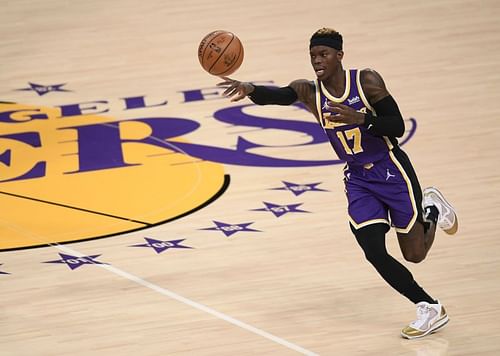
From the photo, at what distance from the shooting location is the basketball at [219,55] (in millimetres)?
7691

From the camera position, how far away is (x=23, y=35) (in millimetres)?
15273

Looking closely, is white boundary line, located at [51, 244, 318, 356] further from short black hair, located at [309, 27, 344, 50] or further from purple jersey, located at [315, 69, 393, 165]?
short black hair, located at [309, 27, 344, 50]

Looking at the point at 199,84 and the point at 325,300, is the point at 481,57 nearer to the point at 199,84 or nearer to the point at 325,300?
the point at 199,84

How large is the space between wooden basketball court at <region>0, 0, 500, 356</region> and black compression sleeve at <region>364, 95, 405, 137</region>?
4.69ft

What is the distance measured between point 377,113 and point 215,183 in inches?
144

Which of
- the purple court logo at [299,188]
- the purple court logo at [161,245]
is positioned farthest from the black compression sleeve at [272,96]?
the purple court logo at [299,188]

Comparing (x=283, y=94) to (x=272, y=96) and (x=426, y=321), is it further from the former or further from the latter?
(x=426, y=321)

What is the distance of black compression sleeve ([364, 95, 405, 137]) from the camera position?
715cm

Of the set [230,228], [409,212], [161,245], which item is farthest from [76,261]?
[409,212]

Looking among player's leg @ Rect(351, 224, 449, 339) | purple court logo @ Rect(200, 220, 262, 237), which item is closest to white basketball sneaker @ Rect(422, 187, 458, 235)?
player's leg @ Rect(351, 224, 449, 339)

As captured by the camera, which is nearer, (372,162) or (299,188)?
(372,162)

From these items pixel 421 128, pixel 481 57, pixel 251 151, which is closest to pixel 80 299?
pixel 251 151

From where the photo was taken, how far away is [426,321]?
7.56 m

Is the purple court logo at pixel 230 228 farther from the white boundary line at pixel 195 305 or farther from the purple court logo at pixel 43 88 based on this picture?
the purple court logo at pixel 43 88
